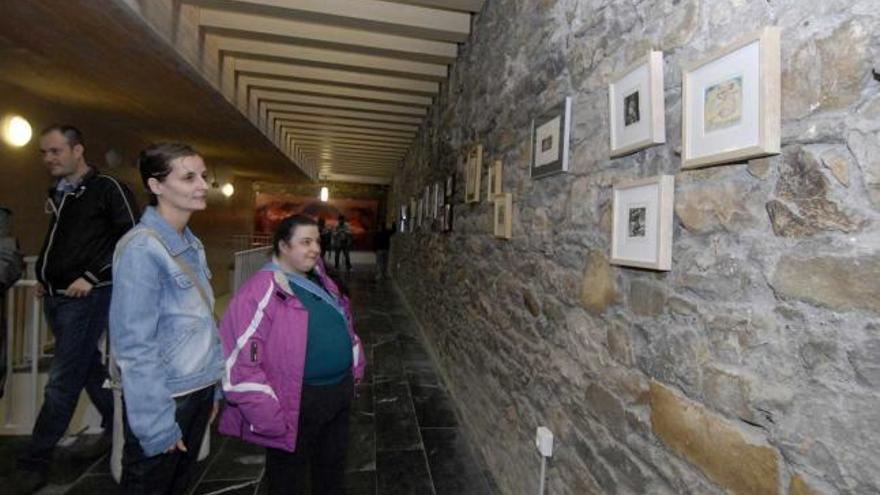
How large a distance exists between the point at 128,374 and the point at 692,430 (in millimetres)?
1467

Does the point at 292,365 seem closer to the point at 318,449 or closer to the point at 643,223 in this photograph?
the point at 318,449

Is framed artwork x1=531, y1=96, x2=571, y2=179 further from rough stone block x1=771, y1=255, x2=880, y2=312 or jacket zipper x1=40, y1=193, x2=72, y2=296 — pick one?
jacket zipper x1=40, y1=193, x2=72, y2=296

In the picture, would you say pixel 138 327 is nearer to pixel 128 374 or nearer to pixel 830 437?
pixel 128 374

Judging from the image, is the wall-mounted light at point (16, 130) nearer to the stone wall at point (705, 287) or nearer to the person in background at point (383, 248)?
the stone wall at point (705, 287)

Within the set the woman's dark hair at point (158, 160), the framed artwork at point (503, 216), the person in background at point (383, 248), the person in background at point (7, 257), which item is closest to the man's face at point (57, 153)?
the person in background at point (7, 257)

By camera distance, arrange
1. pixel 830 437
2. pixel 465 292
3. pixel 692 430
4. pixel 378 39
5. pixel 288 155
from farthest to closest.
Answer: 1. pixel 288 155
2. pixel 378 39
3. pixel 465 292
4. pixel 692 430
5. pixel 830 437

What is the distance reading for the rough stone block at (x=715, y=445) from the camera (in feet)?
2.81

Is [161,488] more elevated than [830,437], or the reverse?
[830,437]

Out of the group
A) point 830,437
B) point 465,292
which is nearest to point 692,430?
point 830,437

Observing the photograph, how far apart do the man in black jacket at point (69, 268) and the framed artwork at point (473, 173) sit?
74.7 inches

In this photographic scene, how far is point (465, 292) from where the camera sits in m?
3.10

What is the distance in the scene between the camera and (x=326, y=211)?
593 inches

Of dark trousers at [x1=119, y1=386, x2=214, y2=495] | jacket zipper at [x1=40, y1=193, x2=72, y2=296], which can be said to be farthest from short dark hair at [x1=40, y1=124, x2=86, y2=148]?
dark trousers at [x1=119, y1=386, x2=214, y2=495]

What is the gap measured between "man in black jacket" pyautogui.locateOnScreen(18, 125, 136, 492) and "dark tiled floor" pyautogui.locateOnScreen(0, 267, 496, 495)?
30cm
